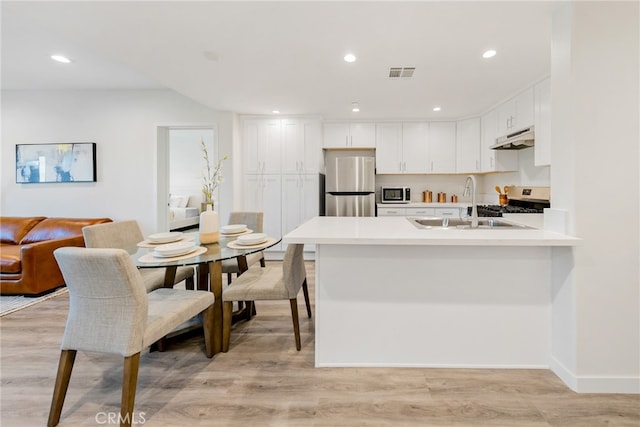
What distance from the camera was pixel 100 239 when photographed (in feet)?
7.39

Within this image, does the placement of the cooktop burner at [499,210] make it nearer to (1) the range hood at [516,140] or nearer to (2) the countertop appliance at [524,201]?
(2) the countertop appliance at [524,201]

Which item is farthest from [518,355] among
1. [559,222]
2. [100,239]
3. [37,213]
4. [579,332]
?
[37,213]

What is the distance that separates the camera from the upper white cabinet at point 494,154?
422 cm

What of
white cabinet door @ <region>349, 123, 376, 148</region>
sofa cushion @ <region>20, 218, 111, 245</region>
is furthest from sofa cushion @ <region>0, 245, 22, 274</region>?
white cabinet door @ <region>349, 123, 376, 148</region>

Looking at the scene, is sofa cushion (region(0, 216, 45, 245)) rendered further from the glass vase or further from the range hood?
the range hood

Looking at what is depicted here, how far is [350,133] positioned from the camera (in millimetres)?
5031

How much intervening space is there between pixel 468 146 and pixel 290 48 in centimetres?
345

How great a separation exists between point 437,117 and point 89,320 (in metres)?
4.99

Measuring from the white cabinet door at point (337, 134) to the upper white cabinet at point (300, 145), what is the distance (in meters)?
0.31

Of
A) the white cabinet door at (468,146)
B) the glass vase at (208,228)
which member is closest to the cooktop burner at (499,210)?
the white cabinet door at (468,146)

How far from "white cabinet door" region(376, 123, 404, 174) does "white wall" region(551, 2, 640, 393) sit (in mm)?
3335

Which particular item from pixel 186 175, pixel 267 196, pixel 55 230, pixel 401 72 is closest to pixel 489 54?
A: pixel 401 72

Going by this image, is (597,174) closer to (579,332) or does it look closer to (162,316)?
(579,332)

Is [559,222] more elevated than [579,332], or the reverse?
[559,222]
